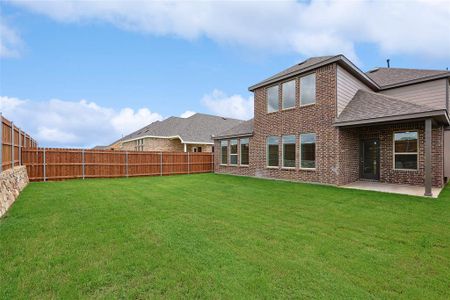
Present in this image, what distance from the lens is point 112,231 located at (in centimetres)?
448

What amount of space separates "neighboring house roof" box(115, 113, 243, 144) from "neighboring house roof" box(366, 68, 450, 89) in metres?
15.1

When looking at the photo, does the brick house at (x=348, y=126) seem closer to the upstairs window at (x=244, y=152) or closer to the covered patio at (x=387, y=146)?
the covered patio at (x=387, y=146)

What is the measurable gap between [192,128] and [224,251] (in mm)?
21851

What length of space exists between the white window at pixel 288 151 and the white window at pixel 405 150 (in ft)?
15.1

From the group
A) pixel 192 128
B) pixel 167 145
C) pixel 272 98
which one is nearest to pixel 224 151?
pixel 272 98

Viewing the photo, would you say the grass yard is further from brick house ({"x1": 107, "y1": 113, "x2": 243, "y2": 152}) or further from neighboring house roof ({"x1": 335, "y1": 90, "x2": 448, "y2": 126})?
brick house ({"x1": 107, "y1": 113, "x2": 243, "y2": 152})

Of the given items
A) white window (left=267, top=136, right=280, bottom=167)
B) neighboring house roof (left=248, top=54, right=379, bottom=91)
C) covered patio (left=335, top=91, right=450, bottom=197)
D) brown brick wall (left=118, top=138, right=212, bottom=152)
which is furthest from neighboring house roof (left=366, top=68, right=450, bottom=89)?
brown brick wall (left=118, top=138, right=212, bottom=152)

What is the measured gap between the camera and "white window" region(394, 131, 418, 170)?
10.2 meters

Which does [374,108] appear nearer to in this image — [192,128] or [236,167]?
[236,167]

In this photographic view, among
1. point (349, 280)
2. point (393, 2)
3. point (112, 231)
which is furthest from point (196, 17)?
point (349, 280)

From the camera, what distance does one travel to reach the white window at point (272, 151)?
13.2 m

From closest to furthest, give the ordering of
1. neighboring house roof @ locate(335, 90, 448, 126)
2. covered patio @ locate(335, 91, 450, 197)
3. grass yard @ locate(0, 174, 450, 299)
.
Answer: grass yard @ locate(0, 174, 450, 299), neighboring house roof @ locate(335, 90, 448, 126), covered patio @ locate(335, 91, 450, 197)

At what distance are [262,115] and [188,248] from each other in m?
11.4

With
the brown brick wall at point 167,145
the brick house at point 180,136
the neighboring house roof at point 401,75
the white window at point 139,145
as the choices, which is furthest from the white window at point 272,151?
the white window at point 139,145
